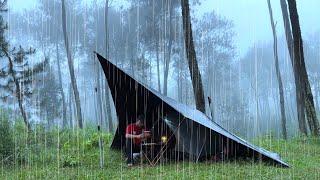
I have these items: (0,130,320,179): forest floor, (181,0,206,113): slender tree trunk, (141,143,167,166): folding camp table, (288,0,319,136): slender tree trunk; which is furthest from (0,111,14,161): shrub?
(288,0,319,136): slender tree trunk

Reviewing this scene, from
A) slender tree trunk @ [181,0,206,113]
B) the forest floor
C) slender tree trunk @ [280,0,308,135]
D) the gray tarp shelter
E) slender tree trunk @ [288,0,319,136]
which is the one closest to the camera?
the forest floor

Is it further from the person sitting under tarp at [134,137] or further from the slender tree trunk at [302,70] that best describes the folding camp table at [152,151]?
the slender tree trunk at [302,70]

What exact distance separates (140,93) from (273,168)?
3.36 m

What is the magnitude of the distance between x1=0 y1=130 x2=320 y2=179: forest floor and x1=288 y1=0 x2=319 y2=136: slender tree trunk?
1.89 meters

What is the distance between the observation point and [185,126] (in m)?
10.8

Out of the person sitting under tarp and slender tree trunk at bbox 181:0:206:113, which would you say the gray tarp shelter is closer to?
the person sitting under tarp

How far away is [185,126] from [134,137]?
3.39ft

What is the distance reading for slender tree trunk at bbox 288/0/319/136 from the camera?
15148mm

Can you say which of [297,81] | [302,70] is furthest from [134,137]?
[297,81]

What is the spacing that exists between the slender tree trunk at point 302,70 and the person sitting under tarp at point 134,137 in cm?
603

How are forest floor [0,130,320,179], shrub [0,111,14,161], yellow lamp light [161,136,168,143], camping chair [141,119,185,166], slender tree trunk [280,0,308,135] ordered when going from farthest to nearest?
slender tree trunk [280,0,308,135] → shrub [0,111,14,161] → yellow lamp light [161,136,168,143] → camping chair [141,119,185,166] → forest floor [0,130,320,179]

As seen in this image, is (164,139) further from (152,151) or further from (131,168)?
(131,168)

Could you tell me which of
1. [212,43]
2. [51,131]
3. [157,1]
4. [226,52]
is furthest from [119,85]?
[226,52]

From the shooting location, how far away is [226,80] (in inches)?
2190
